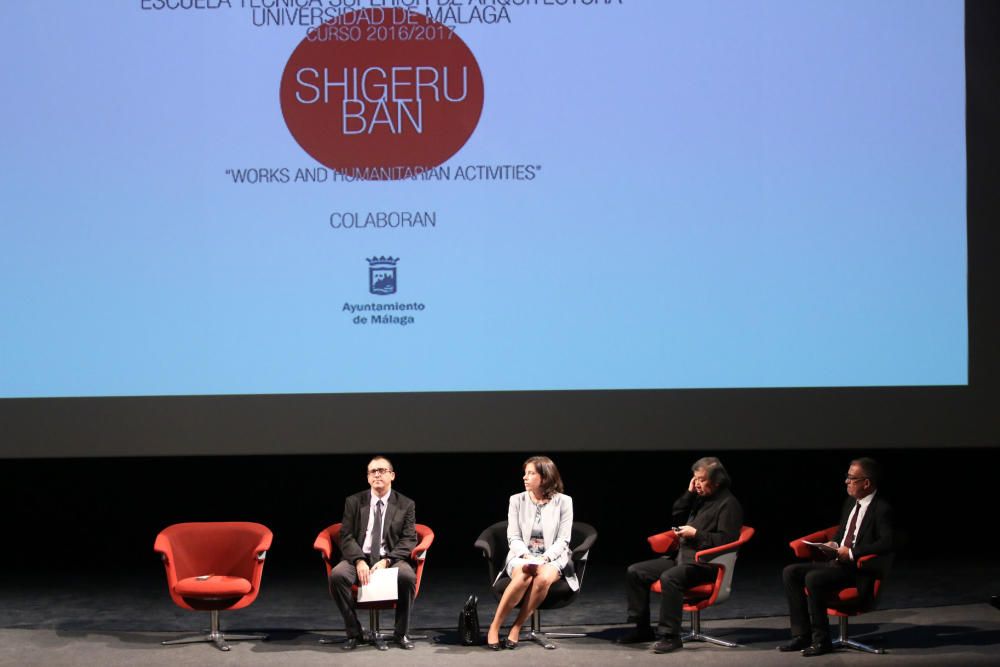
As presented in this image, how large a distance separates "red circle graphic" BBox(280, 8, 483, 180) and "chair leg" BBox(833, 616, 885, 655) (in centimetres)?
294

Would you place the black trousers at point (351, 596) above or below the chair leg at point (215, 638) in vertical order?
above

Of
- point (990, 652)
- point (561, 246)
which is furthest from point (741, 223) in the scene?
point (990, 652)

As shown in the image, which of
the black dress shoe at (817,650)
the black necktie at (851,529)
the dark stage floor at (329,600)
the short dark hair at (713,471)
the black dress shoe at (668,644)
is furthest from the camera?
the dark stage floor at (329,600)

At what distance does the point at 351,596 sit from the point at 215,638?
67 centimetres

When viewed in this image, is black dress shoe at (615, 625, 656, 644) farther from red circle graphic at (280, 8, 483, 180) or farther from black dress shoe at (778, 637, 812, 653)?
red circle graphic at (280, 8, 483, 180)

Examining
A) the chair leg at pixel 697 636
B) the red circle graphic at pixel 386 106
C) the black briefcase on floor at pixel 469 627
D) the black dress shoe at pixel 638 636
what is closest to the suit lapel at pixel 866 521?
the chair leg at pixel 697 636

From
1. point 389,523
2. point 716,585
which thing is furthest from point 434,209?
point 716,585

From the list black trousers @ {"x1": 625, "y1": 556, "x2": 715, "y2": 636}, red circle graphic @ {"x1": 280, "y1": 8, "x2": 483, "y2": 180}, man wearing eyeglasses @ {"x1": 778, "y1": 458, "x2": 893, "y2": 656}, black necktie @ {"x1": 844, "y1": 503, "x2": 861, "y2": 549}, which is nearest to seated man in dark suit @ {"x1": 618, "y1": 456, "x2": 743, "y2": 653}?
black trousers @ {"x1": 625, "y1": 556, "x2": 715, "y2": 636}

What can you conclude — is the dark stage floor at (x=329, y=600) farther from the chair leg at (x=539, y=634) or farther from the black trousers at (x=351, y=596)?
the black trousers at (x=351, y=596)

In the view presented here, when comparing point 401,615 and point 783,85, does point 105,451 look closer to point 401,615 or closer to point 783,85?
point 401,615

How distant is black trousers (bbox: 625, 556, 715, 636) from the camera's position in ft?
17.0

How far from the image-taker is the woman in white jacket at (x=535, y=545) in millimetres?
5246

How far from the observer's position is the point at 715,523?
5344 mm

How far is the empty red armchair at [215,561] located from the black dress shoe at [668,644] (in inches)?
73.8
